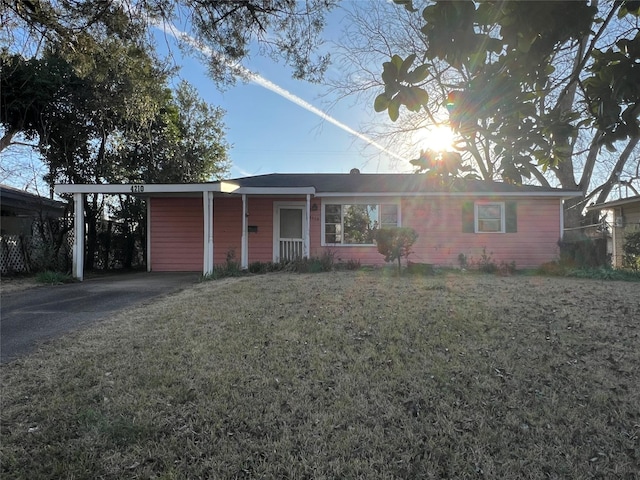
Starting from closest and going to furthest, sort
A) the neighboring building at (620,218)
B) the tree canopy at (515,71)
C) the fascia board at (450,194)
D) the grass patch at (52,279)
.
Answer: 1. the tree canopy at (515,71)
2. the grass patch at (52,279)
3. the fascia board at (450,194)
4. the neighboring building at (620,218)

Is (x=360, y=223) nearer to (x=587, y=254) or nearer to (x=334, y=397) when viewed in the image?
(x=587, y=254)

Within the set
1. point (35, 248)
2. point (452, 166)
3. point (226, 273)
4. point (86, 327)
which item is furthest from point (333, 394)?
point (35, 248)

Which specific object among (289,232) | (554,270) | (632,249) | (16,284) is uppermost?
(289,232)

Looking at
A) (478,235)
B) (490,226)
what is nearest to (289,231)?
(478,235)

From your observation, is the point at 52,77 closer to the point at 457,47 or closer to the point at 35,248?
the point at 35,248

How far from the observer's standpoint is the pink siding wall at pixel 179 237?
1248cm

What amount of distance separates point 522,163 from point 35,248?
1197 centimetres

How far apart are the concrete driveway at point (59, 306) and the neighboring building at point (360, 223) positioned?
324cm

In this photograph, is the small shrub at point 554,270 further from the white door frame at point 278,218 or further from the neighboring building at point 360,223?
the white door frame at point 278,218

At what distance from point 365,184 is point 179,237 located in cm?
607

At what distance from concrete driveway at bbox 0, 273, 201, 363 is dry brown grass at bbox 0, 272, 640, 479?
0.47 meters

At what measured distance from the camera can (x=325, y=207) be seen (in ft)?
40.4

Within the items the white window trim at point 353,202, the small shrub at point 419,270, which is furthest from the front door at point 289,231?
the small shrub at point 419,270

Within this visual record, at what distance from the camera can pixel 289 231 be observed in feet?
41.0
